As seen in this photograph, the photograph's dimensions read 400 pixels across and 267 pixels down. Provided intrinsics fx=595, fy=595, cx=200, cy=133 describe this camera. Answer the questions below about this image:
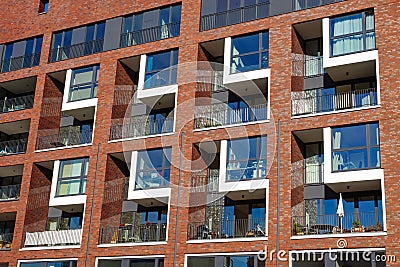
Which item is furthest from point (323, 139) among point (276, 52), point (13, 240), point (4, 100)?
point (4, 100)

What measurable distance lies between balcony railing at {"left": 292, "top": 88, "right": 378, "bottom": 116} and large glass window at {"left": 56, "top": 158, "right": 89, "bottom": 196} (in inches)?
434

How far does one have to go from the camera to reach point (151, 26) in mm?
30766

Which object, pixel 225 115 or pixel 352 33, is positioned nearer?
pixel 352 33

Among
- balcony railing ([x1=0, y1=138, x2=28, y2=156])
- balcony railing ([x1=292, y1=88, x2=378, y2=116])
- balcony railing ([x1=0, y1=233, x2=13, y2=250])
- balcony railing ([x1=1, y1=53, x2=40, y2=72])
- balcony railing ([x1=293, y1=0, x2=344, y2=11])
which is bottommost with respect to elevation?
balcony railing ([x1=0, y1=233, x2=13, y2=250])

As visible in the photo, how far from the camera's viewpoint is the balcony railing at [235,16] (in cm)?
2786

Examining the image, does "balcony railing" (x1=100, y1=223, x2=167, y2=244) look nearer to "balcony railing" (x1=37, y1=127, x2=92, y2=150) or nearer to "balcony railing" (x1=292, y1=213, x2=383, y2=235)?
"balcony railing" (x1=37, y1=127, x2=92, y2=150)

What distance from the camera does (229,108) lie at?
91.2 feet

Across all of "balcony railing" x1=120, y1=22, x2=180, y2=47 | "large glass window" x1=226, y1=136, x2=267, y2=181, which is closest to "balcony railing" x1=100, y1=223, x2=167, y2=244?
"large glass window" x1=226, y1=136, x2=267, y2=181

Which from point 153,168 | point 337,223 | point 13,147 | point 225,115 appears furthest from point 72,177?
point 337,223

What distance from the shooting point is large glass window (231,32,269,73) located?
89.7ft

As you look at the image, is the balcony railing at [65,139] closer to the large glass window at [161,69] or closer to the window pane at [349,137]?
the large glass window at [161,69]

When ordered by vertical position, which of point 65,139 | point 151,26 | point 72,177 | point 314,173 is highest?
point 151,26

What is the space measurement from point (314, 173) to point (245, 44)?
6988 mm

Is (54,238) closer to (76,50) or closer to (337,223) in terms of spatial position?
(76,50)
